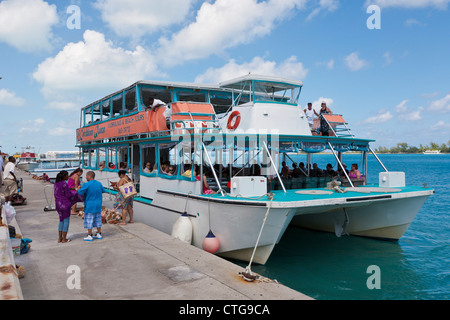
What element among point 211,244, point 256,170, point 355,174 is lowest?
point 211,244

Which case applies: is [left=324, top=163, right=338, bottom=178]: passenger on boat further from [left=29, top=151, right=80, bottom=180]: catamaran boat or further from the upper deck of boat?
[left=29, top=151, right=80, bottom=180]: catamaran boat

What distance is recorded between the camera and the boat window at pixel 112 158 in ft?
45.4

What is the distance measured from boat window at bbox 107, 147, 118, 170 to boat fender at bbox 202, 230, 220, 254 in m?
7.19

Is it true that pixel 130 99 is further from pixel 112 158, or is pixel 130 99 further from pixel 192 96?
pixel 112 158

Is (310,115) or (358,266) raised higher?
(310,115)

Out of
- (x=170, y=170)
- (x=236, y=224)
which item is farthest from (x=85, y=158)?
(x=236, y=224)

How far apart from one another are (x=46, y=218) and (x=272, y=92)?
25.0ft

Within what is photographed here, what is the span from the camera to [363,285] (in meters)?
7.49

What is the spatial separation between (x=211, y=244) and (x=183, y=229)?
979 millimetres

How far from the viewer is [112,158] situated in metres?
14.5

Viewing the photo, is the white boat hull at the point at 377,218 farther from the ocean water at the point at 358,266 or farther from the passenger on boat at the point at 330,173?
the passenger on boat at the point at 330,173

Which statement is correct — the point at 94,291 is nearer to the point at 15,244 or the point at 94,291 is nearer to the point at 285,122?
the point at 15,244

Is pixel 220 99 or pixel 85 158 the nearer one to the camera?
pixel 220 99
